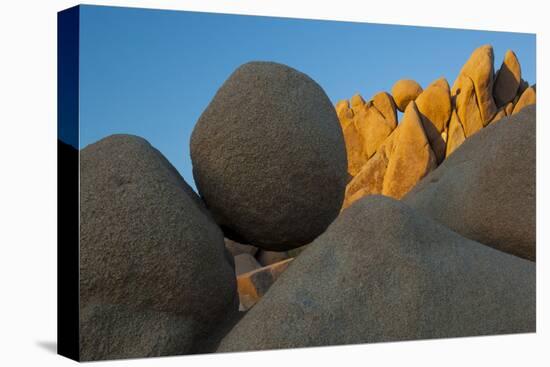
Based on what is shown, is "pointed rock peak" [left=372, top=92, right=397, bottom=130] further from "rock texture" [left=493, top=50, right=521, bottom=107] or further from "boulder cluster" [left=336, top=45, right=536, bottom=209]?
"rock texture" [left=493, top=50, right=521, bottom=107]

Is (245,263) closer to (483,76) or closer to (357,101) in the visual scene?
(483,76)

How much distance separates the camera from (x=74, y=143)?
14.8ft

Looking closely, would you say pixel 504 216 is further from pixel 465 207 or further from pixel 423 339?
pixel 423 339

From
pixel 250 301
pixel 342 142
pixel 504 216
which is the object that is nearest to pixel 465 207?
pixel 504 216

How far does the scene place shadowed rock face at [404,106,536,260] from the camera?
6465 millimetres

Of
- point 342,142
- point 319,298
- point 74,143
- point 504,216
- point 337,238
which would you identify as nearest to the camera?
point 74,143

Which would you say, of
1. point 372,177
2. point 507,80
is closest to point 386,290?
point 507,80

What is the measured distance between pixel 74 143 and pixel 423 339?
2.85 metres

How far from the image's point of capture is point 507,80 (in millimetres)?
13586

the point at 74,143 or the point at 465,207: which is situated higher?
the point at 74,143

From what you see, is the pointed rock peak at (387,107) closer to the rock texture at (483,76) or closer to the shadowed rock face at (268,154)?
the rock texture at (483,76)

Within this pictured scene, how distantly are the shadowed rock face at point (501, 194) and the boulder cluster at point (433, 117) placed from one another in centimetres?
661

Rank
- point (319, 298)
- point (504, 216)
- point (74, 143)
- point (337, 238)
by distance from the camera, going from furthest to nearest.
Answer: point (504, 216) → point (337, 238) → point (319, 298) → point (74, 143)

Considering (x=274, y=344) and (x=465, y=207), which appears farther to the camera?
(x=465, y=207)
